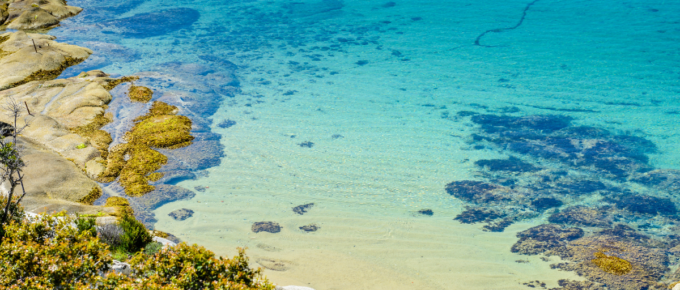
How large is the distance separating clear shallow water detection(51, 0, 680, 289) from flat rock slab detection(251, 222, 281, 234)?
190 mm

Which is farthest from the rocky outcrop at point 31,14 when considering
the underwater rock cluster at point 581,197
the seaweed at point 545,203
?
the seaweed at point 545,203

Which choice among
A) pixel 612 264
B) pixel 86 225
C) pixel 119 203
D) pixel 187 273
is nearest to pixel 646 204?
pixel 612 264

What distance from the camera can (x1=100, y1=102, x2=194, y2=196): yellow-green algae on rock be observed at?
1248cm

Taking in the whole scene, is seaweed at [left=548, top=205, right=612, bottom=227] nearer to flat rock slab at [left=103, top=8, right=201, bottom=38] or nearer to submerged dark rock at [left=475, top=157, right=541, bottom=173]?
submerged dark rock at [left=475, top=157, right=541, bottom=173]

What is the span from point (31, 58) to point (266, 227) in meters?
16.7

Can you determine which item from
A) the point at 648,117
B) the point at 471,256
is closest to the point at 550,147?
the point at 648,117

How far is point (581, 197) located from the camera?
12328 mm

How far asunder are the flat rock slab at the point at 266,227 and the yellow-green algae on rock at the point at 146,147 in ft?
11.6

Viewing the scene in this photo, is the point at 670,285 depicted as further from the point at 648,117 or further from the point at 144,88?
the point at 144,88

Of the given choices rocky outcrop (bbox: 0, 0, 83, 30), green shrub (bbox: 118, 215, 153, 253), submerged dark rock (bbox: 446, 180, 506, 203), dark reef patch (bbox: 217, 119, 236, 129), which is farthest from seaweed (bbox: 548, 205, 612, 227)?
rocky outcrop (bbox: 0, 0, 83, 30)

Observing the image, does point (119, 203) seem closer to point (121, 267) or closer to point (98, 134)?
point (121, 267)

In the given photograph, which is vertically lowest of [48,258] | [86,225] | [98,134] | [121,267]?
[98,134]

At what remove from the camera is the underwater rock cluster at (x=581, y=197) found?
9.65 m

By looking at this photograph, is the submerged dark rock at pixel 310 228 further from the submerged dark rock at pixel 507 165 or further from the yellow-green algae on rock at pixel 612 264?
the yellow-green algae on rock at pixel 612 264
